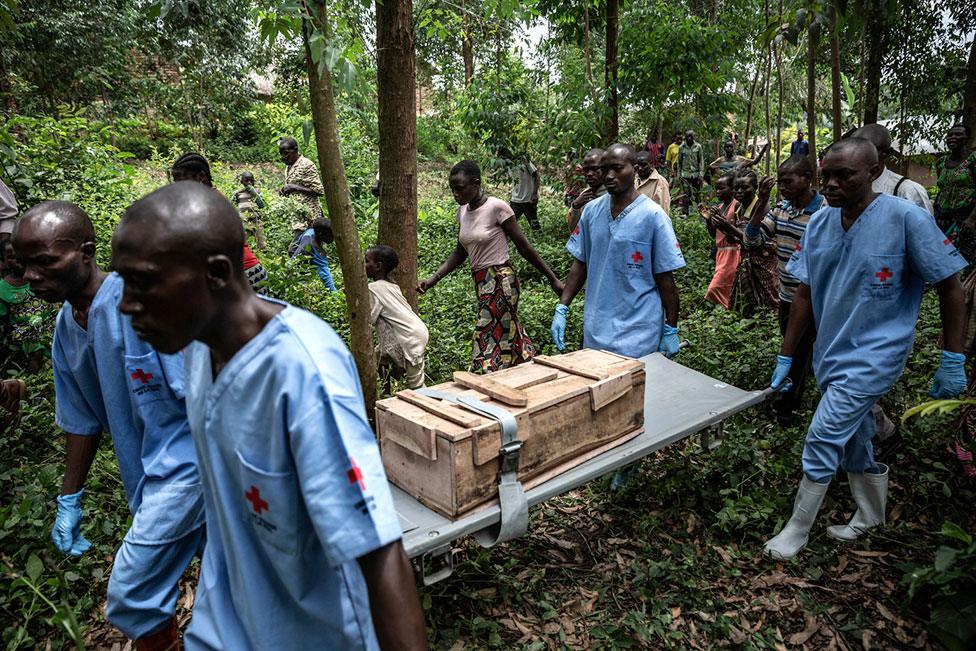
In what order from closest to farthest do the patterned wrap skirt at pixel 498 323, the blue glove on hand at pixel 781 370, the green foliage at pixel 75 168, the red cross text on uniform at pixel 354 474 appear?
the red cross text on uniform at pixel 354 474 → the blue glove on hand at pixel 781 370 → the patterned wrap skirt at pixel 498 323 → the green foliage at pixel 75 168

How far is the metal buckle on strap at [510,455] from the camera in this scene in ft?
8.62

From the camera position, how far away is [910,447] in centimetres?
409

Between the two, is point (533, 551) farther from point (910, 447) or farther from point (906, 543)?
point (910, 447)

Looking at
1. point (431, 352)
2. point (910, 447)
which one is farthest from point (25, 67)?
point (910, 447)

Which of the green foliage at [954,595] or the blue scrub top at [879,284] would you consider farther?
the blue scrub top at [879,284]

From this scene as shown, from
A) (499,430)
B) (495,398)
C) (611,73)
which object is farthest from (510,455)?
(611,73)

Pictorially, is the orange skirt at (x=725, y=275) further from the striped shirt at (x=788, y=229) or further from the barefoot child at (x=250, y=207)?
the barefoot child at (x=250, y=207)

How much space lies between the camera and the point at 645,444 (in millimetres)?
3139

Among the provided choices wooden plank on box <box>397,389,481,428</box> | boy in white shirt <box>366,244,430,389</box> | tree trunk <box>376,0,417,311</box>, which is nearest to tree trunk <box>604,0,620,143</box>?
tree trunk <box>376,0,417,311</box>

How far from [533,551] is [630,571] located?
1.66 ft

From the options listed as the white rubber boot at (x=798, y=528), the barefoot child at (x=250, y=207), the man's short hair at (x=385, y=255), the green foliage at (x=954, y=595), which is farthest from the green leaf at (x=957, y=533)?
the barefoot child at (x=250, y=207)

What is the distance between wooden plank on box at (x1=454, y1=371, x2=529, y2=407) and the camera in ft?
9.12

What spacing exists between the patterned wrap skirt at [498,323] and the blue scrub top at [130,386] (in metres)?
3.41

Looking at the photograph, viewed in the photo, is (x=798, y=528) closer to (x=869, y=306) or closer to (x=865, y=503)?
(x=865, y=503)
